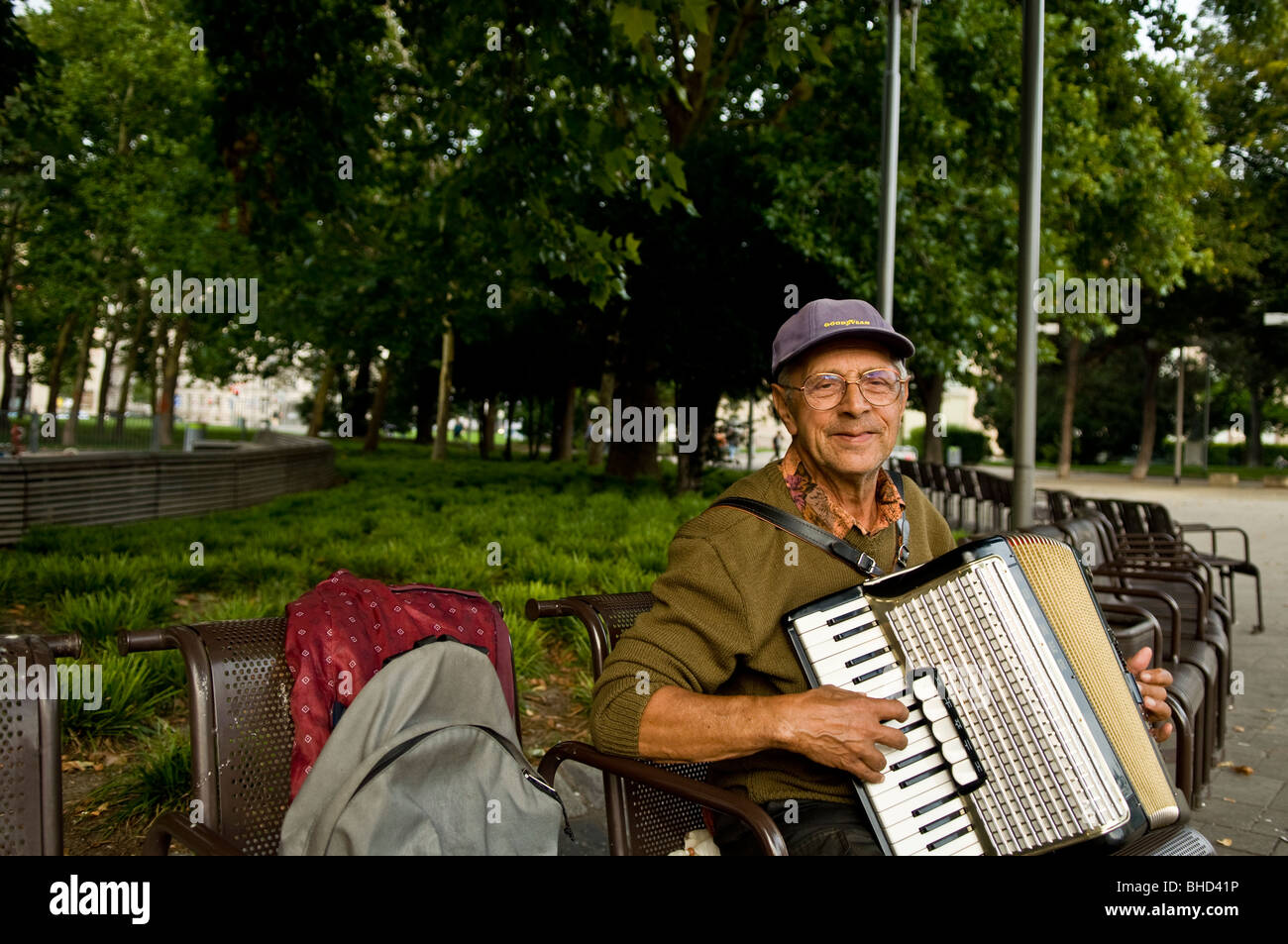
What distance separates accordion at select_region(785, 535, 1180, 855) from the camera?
202 centimetres

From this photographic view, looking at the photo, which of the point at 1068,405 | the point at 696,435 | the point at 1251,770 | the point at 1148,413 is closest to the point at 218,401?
the point at 1068,405

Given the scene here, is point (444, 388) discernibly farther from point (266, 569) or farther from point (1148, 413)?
point (1148, 413)

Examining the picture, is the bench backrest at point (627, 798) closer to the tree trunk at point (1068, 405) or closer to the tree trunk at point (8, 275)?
the tree trunk at point (8, 275)

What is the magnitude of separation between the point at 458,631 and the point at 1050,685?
1.26m

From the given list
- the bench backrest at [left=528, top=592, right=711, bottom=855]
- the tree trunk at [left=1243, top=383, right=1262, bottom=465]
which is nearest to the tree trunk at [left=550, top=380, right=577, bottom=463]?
the bench backrest at [left=528, top=592, right=711, bottom=855]

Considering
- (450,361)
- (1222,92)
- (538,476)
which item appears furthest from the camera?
(450,361)

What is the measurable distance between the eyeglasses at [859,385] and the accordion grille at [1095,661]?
1.63ft

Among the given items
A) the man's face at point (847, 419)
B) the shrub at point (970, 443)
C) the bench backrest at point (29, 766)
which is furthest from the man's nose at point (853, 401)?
the shrub at point (970, 443)

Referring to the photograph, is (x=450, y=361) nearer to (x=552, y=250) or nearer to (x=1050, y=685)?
(x=552, y=250)

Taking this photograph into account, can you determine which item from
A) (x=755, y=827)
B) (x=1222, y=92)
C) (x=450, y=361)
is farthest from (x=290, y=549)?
(x=1222, y=92)

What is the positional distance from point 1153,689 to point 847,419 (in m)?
0.92

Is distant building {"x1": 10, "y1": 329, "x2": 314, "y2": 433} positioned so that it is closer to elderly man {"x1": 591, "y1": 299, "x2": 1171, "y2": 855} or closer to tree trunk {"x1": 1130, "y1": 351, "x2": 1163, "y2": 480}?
tree trunk {"x1": 1130, "y1": 351, "x2": 1163, "y2": 480}


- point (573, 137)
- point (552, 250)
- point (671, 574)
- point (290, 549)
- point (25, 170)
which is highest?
point (25, 170)

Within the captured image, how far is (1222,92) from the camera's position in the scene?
2722 centimetres
